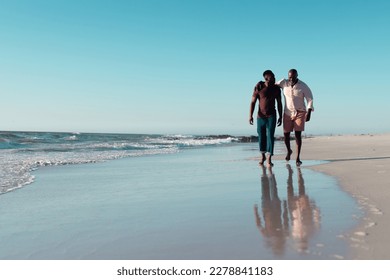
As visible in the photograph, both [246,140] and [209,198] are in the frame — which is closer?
[209,198]

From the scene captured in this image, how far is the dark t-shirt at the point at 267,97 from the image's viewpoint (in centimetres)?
703

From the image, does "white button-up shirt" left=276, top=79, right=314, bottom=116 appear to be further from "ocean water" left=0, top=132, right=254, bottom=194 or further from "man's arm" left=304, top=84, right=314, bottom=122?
"ocean water" left=0, top=132, right=254, bottom=194

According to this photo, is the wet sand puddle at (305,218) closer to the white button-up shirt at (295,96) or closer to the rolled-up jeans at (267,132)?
the rolled-up jeans at (267,132)

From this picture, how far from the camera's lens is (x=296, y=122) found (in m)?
7.14

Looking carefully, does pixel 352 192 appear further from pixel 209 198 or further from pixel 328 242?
pixel 328 242

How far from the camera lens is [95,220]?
10.2 ft

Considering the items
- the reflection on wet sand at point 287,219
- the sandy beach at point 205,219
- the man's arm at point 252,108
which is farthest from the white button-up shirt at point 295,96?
the reflection on wet sand at point 287,219

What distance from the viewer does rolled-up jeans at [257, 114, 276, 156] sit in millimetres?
7047

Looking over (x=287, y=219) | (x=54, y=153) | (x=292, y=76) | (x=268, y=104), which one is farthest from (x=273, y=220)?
(x=54, y=153)

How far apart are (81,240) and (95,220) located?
57 centimetres

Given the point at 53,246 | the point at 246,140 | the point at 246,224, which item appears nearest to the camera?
the point at 53,246

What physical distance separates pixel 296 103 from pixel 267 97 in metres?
0.57
